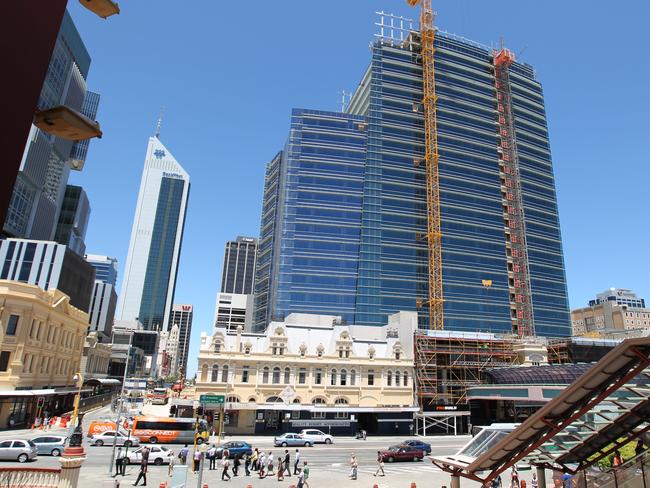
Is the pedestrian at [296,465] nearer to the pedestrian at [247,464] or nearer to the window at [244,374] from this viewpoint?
the pedestrian at [247,464]

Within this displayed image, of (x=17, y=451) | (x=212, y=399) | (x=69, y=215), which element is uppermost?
(x=69, y=215)

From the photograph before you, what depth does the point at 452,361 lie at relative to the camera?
232 ft

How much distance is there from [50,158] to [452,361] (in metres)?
129

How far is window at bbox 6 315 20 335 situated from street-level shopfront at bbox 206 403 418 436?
23690mm

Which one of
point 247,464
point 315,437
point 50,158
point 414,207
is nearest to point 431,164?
point 414,207

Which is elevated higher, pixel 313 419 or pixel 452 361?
pixel 452 361

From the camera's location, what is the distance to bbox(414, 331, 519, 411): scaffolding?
222ft

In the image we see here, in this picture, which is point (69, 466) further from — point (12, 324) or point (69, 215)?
point (69, 215)

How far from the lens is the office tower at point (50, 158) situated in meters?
114

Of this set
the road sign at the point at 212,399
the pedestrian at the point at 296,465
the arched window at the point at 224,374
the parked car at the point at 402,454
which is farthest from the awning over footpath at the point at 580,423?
the arched window at the point at 224,374

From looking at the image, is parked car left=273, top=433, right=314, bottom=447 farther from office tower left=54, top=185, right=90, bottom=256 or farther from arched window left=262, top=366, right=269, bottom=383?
office tower left=54, top=185, right=90, bottom=256

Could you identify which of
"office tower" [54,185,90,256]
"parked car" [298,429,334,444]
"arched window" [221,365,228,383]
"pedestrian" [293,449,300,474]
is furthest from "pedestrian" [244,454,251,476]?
"office tower" [54,185,90,256]

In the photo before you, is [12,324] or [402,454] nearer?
[402,454]

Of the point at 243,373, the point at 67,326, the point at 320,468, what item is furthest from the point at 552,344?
the point at 67,326
